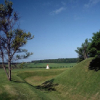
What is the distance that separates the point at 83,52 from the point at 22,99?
5272 cm

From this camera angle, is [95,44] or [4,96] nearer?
[4,96]

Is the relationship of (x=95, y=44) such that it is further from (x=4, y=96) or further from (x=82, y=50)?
(x=82, y=50)

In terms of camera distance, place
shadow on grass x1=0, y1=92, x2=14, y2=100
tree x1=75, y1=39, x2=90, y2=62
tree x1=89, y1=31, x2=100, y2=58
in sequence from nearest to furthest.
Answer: shadow on grass x1=0, y1=92, x2=14, y2=100
tree x1=89, y1=31, x2=100, y2=58
tree x1=75, y1=39, x2=90, y2=62

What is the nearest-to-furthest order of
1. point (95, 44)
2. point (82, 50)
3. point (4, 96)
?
point (4, 96), point (95, 44), point (82, 50)

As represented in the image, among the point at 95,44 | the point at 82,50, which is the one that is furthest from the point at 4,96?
the point at 82,50

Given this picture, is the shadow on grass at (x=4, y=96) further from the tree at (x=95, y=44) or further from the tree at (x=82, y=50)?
the tree at (x=82, y=50)

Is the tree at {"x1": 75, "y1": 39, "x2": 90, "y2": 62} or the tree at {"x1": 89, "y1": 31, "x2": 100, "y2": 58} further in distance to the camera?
the tree at {"x1": 75, "y1": 39, "x2": 90, "y2": 62}

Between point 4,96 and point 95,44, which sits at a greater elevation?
point 95,44

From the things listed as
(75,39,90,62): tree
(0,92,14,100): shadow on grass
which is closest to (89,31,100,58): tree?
(0,92,14,100): shadow on grass

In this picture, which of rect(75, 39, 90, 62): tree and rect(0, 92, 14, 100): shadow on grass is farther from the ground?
rect(75, 39, 90, 62): tree

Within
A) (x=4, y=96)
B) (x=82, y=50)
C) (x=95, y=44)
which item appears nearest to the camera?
(x=4, y=96)

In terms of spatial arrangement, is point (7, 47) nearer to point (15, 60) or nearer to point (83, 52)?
point (15, 60)

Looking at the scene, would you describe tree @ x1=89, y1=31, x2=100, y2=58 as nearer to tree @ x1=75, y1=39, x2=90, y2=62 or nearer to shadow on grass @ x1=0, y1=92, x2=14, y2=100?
shadow on grass @ x1=0, y1=92, x2=14, y2=100

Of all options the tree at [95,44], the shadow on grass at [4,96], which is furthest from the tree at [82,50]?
the shadow on grass at [4,96]
